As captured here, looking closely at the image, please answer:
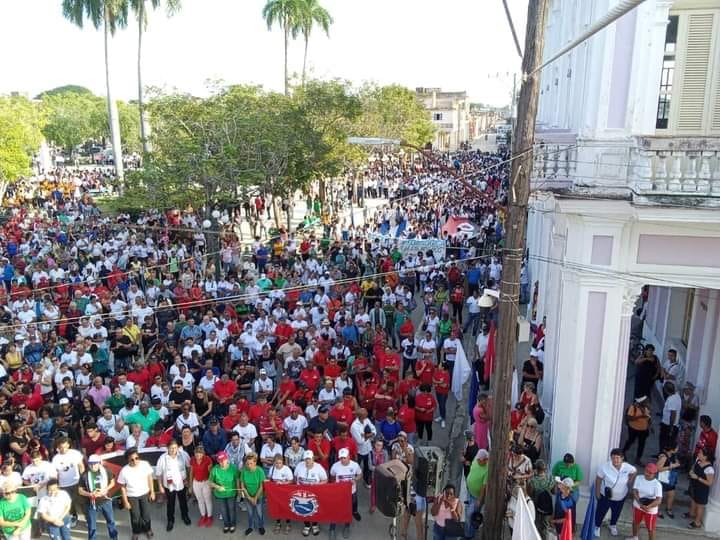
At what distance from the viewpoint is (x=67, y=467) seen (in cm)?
927

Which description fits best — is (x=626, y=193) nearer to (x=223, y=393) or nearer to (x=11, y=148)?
(x=223, y=393)

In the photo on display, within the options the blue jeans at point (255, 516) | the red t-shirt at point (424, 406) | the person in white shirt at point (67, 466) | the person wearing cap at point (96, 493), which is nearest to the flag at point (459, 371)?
the red t-shirt at point (424, 406)

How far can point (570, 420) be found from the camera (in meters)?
9.62

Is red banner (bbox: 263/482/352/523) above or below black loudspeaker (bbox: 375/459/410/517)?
below

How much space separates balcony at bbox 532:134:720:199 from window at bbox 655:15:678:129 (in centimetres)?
44

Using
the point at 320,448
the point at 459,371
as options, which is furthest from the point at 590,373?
the point at 320,448

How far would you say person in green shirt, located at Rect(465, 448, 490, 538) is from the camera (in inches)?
359

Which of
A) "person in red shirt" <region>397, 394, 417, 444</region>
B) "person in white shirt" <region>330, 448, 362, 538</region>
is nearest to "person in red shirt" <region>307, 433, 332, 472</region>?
"person in white shirt" <region>330, 448, 362, 538</region>

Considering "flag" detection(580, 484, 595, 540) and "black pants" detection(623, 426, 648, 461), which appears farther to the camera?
"black pants" detection(623, 426, 648, 461)

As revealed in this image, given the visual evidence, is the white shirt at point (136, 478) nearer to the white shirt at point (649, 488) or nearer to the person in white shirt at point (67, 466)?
the person in white shirt at point (67, 466)

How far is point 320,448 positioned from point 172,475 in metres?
2.12

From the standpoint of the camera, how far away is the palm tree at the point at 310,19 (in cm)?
4590

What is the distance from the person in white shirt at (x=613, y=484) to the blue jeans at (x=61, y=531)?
289 inches

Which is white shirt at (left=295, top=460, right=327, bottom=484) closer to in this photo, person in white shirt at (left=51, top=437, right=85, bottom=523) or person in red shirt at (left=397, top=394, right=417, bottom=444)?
person in red shirt at (left=397, top=394, right=417, bottom=444)
